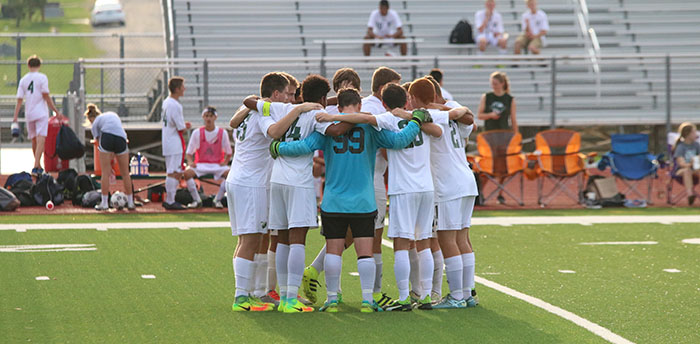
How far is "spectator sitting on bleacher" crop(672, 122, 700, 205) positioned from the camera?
623 inches

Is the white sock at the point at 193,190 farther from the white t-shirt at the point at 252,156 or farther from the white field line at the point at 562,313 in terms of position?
the white t-shirt at the point at 252,156

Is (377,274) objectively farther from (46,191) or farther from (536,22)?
(536,22)

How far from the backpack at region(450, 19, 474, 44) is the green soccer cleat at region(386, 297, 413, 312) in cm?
1623

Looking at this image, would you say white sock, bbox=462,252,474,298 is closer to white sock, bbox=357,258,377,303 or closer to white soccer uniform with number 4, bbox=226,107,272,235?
white sock, bbox=357,258,377,303

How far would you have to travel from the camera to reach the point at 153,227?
13.0 m

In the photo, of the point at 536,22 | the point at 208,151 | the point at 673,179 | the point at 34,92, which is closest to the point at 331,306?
the point at 208,151

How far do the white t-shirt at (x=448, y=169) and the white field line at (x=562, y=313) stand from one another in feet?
3.01

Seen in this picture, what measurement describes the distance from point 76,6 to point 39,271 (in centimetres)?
5141

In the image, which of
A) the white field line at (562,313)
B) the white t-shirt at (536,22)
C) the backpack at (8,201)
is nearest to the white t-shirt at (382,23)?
the white t-shirt at (536,22)

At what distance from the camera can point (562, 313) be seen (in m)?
7.49

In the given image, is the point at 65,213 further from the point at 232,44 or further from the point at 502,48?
the point at 502,48

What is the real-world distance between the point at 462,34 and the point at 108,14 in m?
27.7

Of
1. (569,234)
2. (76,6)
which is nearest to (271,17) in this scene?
(569,234)

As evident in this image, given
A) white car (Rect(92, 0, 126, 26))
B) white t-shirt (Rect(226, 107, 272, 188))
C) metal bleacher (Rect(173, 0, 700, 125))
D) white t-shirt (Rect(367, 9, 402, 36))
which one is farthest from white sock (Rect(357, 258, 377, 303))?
white car (Rect(92, 0, 126, 26))
